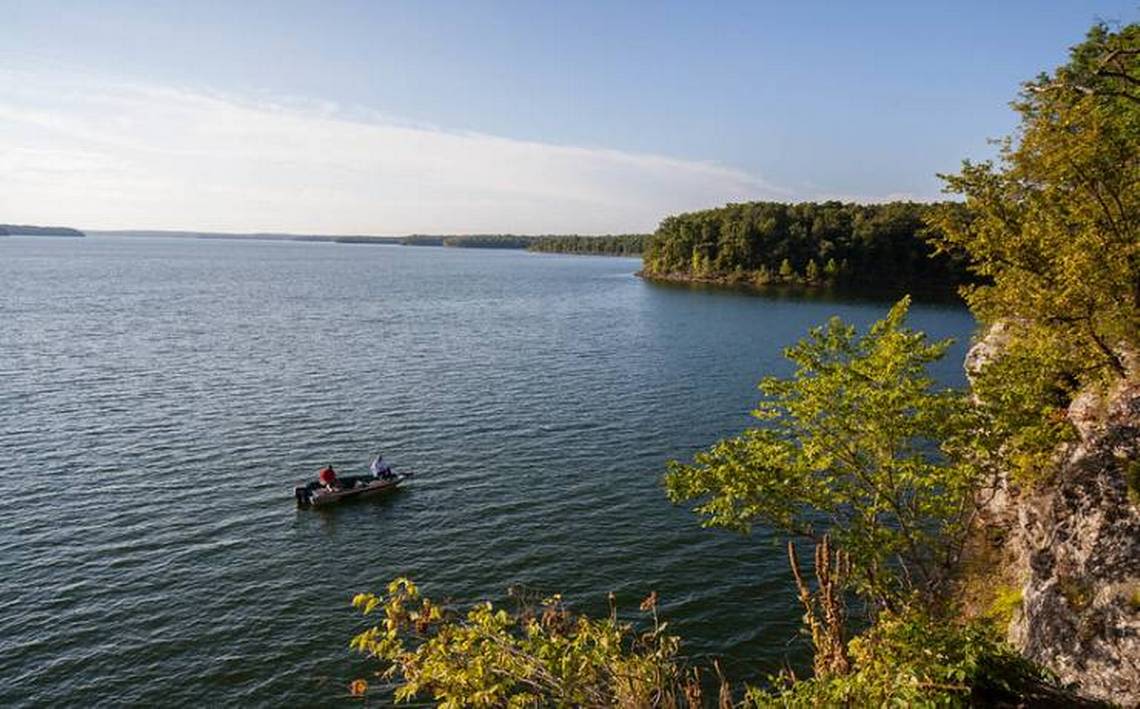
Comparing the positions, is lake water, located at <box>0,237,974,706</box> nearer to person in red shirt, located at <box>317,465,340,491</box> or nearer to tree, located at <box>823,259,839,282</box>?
person in red shirt, located at <box>317,465,340,491</box>

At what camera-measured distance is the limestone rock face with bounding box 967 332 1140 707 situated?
1430cm

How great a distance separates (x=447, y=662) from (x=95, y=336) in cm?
7665

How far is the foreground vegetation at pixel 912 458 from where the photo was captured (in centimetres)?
955

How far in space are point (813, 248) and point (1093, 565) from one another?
474 ft

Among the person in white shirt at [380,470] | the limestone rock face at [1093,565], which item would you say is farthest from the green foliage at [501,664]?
the person in white shirt at [380,470]

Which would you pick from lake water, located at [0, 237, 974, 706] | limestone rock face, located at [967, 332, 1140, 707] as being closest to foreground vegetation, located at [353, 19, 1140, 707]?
limestone rock face, located at [967, 332, 1140, 707]

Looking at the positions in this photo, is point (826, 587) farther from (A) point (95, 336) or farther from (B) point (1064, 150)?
(A) point (95, 336)

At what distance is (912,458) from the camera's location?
15.9 m

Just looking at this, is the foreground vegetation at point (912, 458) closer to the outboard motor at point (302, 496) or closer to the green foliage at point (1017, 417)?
the green foliage at point (1017, 417)

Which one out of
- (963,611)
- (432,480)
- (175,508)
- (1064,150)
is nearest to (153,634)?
(175,508)

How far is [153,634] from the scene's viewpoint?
22.2 m

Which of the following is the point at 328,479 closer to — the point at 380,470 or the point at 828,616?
the point at 380,470

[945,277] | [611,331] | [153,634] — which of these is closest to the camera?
[153,634]

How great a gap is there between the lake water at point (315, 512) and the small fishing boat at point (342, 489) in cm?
73
